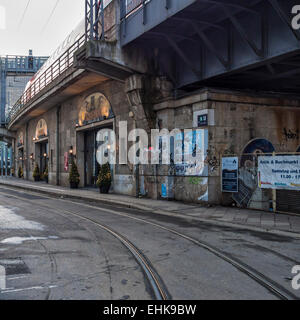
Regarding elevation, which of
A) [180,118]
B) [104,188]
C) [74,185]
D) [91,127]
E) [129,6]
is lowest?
[74,185]

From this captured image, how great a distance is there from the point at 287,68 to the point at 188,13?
581 cm

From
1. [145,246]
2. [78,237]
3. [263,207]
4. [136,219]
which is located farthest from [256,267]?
[263,207]

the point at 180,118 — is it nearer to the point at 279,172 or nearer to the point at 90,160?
the point at 279,172

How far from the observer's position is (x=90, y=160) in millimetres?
27844

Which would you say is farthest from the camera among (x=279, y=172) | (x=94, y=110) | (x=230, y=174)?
(x=94, y=110)

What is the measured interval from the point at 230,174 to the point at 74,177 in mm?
15496

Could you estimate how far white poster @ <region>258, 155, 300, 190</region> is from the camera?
41.7 feet

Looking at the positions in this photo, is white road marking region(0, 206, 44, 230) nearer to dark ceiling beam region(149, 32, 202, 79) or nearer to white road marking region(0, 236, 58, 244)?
white road marking region(0, 236, 58, 244)

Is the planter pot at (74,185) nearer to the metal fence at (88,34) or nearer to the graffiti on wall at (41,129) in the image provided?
the metal fence at (88,34)

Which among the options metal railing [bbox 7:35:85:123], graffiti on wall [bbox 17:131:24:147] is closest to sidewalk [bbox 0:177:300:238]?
metal railing [bbox 7:35:85:123]

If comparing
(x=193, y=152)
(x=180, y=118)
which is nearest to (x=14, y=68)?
(x=180, y=118)

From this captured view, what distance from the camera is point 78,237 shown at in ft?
28.8

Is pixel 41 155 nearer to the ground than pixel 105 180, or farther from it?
farther from it
